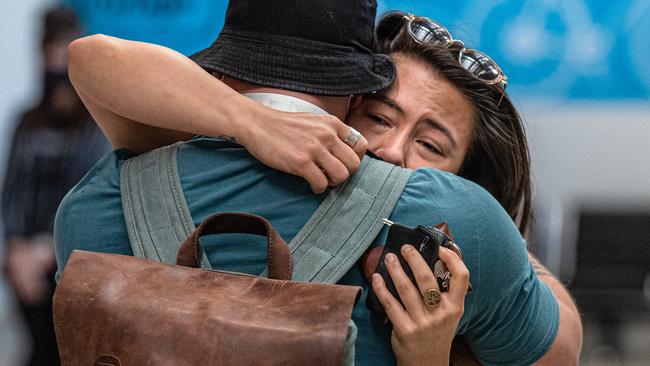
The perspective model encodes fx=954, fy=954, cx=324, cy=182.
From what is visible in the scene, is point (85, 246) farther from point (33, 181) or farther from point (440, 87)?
point (33, 181)

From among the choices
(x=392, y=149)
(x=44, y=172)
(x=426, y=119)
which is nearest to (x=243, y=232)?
(x=392, y=149)

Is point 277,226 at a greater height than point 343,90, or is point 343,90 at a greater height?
point 343,90

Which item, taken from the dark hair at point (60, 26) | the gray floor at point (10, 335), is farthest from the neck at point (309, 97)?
the gray floor at point (10, 335)

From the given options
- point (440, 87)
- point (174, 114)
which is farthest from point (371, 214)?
point (440, 87)

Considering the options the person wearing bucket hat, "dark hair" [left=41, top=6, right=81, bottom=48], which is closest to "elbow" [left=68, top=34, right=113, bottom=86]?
the person wearing bucket hat

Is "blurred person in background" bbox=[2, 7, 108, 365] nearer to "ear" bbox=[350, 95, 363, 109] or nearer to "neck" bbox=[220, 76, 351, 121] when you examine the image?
"ear" bbox=[350, 95, 363, 109]

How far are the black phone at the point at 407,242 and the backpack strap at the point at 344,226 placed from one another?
0.03 meters

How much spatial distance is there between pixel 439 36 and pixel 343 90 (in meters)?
0.61

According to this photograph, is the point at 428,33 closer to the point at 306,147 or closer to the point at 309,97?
the point at 309,97

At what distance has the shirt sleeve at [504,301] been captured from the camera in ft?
4.59

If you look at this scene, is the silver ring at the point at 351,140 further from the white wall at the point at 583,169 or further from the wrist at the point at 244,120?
the white wall at the point at 583,169

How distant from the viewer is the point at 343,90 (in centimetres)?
152

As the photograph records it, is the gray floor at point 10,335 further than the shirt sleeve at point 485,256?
Yes

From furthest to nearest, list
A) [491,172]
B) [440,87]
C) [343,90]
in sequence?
1. [491,172]
2. [440,87]
3. [343,90]
